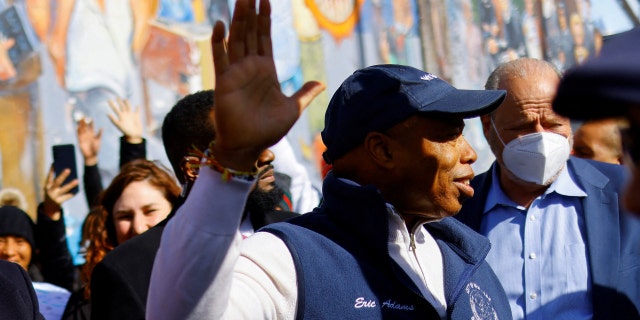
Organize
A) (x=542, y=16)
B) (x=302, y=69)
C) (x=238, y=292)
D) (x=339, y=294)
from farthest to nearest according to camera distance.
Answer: (x=542, y=16) → (x=302, y=69) → (x=339, y=294) → (x=238, y=292)

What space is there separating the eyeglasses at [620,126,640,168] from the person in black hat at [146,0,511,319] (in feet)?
2.65

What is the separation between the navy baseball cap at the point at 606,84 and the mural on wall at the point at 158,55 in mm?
5696

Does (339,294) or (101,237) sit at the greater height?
(339,294)

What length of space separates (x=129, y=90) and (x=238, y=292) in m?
5.34

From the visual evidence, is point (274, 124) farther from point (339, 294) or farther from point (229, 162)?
point (339, 294)

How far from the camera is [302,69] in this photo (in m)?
8.09

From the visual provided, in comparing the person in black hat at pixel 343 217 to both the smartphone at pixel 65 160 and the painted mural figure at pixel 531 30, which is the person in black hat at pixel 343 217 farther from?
the painted mural figure at pixel 531 30

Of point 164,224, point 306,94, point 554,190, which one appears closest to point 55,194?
point 164,224

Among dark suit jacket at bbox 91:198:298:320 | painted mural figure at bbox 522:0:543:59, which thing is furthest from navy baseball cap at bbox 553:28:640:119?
painted mural figure at bbox 522:0:543:59

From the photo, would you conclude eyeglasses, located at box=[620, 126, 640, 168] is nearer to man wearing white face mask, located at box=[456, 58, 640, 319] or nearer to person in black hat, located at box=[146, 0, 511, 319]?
person in black hat, located at box=[146, 0, 511, 319]

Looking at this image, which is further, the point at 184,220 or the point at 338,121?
the point at 338,121

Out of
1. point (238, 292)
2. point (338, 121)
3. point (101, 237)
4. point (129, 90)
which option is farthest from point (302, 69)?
point (238, 292)

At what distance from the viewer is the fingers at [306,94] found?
→ 2014 mm

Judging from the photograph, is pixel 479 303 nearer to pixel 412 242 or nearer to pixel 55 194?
pixel 412 242
